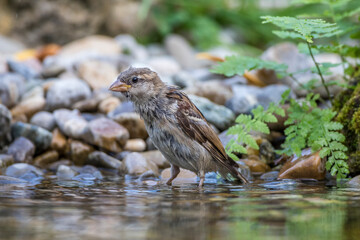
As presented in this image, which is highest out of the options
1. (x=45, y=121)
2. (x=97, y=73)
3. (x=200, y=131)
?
(x=97, y=73)

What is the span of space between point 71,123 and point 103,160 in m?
0.85

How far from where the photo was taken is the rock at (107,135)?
6.45 meters

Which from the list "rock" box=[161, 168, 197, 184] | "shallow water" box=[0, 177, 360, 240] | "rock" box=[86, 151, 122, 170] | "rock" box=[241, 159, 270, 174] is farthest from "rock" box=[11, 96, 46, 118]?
"rock" box=[241, 159, 270, 174]

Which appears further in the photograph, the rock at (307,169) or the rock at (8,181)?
the rock at (307,169)

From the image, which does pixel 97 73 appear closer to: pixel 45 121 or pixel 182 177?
pixel 45 121

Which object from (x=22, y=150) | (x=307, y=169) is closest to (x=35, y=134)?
(x=22, y=150)

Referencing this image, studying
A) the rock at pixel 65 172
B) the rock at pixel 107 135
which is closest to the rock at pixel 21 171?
the rock at pixel 65 172

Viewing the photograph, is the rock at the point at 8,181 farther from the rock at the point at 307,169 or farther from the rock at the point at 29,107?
the rock at the point at 29,107

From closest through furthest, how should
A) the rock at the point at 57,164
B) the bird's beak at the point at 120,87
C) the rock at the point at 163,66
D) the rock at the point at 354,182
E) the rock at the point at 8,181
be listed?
1. the rock at the point at 354,182
2. the rock at the point at 8,181
3. the bird's beak at the point at 120,87
4. the rock at the point at 57,164
5. the rock at the point at 163,66

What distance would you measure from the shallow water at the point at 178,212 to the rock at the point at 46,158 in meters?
1.79

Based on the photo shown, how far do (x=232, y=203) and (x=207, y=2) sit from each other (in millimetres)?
10175

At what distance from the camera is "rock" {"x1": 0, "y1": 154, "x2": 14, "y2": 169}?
5.72 m

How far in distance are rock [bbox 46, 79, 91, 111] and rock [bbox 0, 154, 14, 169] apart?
5.62 feet

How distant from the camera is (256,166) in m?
5.70
